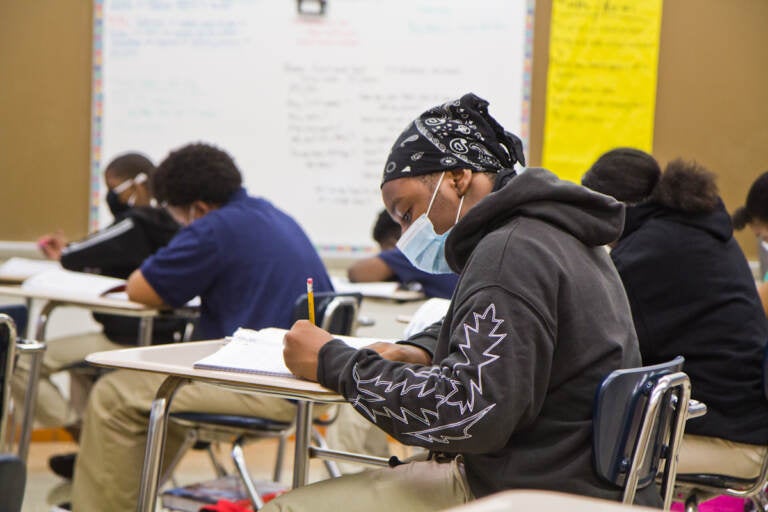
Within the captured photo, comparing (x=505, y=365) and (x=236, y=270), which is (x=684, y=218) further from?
(x=236, y=270)

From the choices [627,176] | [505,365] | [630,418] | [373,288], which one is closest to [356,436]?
[373,288]

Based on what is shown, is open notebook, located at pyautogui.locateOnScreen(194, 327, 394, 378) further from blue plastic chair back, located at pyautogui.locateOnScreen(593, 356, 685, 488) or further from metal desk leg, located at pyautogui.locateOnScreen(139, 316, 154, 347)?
metal desk leg, located at pyautogui.locateOnScreen(139, 316, 154, 347)

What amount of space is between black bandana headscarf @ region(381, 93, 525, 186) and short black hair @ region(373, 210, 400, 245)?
2455 millimetres

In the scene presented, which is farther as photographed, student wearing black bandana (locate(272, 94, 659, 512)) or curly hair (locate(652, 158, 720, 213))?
curly hair (locate(652, 158, 720, 213))

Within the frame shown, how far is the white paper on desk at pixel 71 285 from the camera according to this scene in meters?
3.14

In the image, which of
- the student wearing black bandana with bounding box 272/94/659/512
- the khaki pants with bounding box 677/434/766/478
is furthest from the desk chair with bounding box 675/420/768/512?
the student wearing black bandana with bounding box 272/94/659/512

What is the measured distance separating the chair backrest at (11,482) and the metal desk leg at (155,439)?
60 cm

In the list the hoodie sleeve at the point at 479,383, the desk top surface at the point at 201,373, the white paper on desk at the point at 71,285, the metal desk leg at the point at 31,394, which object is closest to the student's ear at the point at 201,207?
the white paper on desk at the point at 71,285

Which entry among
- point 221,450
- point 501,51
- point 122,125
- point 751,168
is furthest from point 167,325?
point 751,168

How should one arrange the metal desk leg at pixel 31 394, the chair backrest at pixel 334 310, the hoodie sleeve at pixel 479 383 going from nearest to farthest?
the hoodie sleeve at pixel 479 383, the chair backrest at pixel 334 310, the metal desk leg at pixel 31 394

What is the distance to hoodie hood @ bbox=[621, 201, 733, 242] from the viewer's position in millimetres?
2309

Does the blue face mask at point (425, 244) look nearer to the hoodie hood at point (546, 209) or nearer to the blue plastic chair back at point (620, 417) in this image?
the hoodie hood at point (546, 209)

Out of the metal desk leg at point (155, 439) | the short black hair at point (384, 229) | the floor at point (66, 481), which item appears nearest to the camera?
the metal desk leg at point (155, 439)

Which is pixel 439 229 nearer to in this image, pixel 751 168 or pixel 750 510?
pixel 750 510
